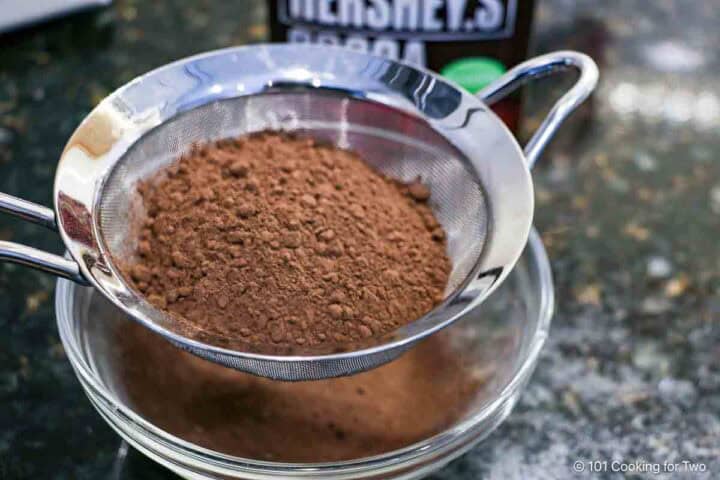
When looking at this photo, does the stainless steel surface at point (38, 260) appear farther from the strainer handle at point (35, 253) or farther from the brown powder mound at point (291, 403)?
the brown powder mound at point (291, 403)

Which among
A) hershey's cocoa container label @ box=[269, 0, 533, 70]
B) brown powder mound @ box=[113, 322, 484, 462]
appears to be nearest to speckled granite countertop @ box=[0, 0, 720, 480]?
brown powder mound @ box=[113, 322, 484, 462]

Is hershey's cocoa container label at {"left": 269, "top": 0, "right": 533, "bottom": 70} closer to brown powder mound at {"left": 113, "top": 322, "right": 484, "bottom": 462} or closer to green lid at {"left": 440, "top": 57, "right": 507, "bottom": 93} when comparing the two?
green lid at {"left": 440, "top": 57, "right": 507, "bottom": 93}

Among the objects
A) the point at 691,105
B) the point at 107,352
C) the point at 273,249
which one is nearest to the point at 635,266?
the point at 691,105

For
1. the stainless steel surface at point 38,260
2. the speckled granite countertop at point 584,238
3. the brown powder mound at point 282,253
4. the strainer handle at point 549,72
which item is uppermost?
the strainer handle at point 549,72

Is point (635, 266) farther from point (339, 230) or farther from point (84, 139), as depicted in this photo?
point (84, 139)

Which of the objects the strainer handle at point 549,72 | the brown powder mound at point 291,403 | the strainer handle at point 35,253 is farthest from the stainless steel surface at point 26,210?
the strainer handle at point 549,72

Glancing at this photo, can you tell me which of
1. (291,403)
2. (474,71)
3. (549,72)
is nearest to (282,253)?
(291,403)
